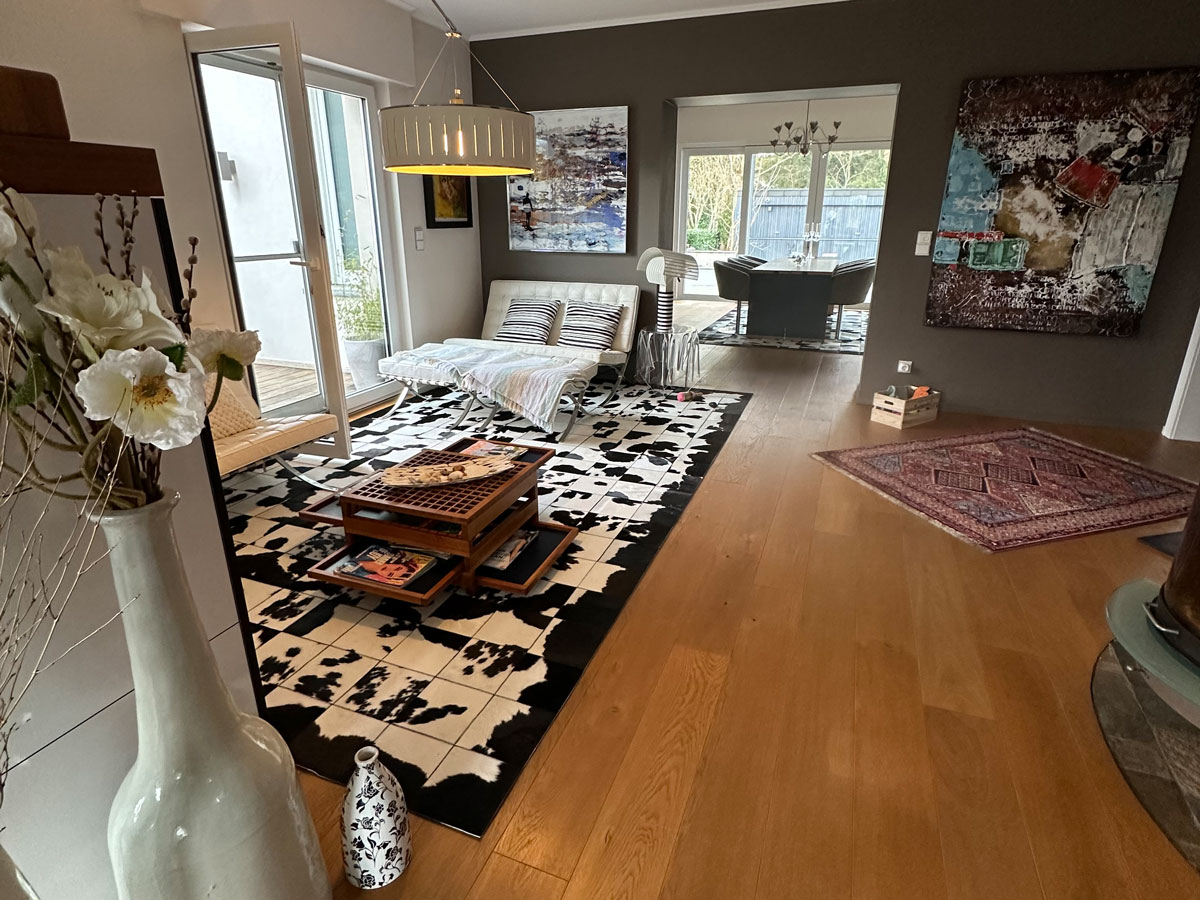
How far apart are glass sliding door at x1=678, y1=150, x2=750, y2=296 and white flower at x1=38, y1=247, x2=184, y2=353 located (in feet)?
31.1

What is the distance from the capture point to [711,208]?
10055 millimetres

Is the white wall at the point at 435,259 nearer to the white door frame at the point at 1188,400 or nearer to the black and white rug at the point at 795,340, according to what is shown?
the black and white rug at the point at 795,340

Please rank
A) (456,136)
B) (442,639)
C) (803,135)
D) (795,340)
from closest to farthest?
(442,639)
(456,136)
(795,340)
(803,135)

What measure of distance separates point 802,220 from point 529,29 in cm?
580

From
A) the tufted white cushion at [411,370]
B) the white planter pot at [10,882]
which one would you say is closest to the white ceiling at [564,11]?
the tufted white cushion at [411,370]

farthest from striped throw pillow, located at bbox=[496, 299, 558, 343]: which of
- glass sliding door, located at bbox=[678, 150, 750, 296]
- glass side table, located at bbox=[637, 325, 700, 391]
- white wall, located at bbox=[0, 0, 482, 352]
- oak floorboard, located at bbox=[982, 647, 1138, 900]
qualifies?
glass sliding door, located at bbox=[678, 150, 750, 296]

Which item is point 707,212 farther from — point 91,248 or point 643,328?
point 91,248

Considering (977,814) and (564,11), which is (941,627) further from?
(564,11)

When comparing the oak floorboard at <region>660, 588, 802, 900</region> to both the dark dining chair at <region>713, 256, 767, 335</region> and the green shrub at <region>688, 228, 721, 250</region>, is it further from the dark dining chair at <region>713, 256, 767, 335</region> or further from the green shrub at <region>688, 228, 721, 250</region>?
the green shrub at <region>688, 228, 721, 250</region>

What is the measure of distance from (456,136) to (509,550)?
5.00 feet

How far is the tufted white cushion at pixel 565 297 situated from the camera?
5141 mm

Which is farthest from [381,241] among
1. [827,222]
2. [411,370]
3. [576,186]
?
[827,222]

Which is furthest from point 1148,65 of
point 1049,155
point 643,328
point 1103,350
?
point 643,328

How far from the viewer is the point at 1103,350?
14.0ft
